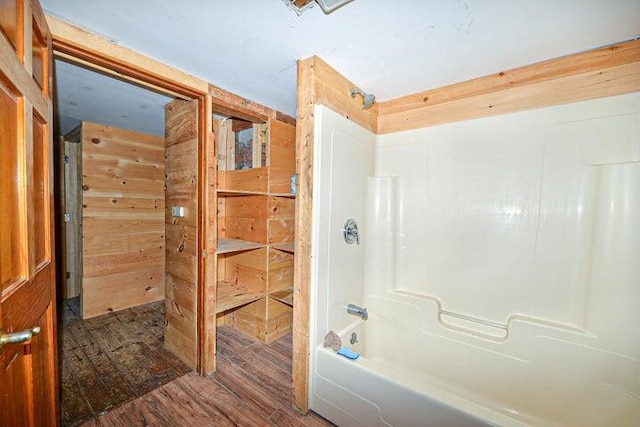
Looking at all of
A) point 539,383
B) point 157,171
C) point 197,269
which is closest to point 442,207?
point 539,383

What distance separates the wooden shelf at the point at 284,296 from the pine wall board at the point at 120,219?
1777 millimetres

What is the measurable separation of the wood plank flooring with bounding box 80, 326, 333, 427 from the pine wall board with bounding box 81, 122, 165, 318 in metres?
1.65

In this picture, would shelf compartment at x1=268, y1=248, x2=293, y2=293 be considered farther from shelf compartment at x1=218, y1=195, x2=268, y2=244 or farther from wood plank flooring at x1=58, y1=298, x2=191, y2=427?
wood plank flooring at x1=58, y1=298, x2=191, y2=427

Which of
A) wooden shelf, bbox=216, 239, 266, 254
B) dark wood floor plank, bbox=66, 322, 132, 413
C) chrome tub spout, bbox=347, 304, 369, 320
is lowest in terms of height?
dark wood floor plank, bbox=66, 322, 132, 413

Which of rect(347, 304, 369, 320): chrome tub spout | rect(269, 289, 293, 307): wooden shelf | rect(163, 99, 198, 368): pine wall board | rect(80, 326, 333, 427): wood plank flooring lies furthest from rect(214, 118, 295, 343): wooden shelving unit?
rect(347, 304, 369, 320): chrome tub spout

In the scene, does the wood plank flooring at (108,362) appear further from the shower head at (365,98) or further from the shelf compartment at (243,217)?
the shower head at (365,98)

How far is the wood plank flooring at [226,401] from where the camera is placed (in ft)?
4.76

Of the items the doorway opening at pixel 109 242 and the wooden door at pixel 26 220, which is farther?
the doorway opening at pixel 109 242

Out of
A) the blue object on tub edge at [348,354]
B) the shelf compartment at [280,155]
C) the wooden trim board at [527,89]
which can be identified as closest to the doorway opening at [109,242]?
the shelf compartment at [280,155]

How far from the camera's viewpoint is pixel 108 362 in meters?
1.94

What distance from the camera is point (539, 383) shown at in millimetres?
1469

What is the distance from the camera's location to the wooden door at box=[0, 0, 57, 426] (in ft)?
2.35

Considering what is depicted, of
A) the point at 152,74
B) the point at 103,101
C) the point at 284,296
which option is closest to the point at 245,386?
the point at 284,296

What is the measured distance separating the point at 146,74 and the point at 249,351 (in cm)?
210
